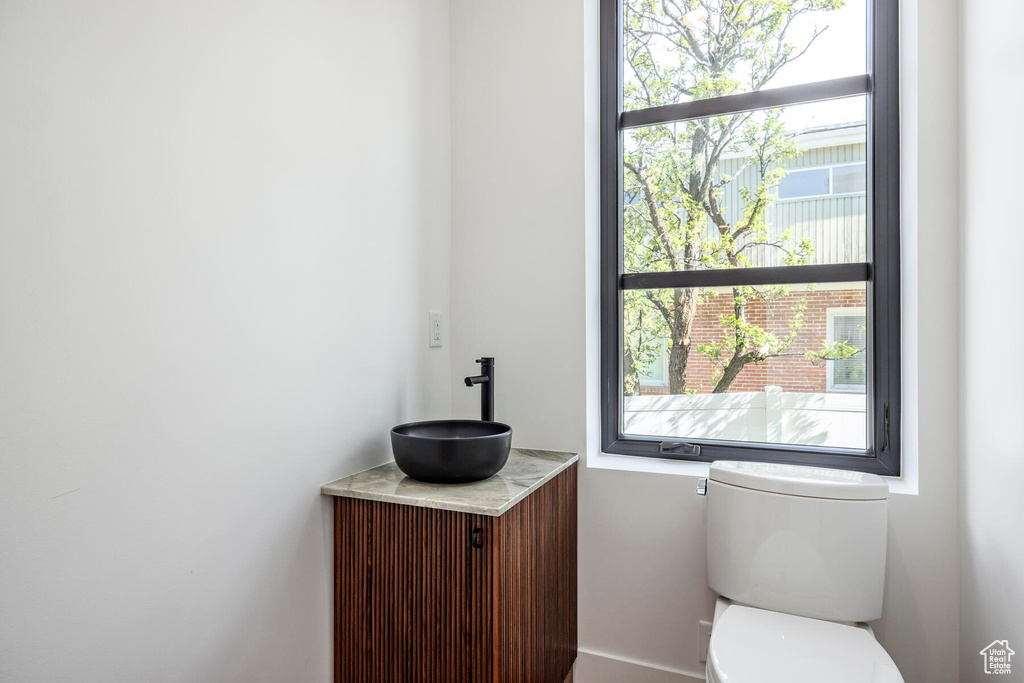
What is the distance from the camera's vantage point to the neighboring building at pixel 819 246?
63.7 inches

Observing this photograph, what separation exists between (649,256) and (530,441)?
713 mm

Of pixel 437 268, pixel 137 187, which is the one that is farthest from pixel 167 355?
pixel 437 268

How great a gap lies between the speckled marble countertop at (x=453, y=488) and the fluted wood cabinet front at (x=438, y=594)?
27 mm

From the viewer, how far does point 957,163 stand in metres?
1.40

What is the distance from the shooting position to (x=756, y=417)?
1722 mm

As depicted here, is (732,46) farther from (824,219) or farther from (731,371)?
(731,371)

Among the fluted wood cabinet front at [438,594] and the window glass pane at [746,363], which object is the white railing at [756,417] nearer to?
the window glass pane at [746,363]

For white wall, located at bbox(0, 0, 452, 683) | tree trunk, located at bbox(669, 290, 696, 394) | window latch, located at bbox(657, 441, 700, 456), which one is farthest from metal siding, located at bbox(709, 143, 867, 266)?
white wall, located at bbox(0, 0, 452, 683)

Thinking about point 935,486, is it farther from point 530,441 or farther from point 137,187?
point 137,187

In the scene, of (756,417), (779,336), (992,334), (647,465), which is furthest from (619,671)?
(992,334)

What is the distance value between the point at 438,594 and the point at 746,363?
111 cm

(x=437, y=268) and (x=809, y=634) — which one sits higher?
(x=437, y=268)

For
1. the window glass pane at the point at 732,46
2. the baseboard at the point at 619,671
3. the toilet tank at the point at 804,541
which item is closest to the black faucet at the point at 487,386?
the toilet tank at the point at 804,541

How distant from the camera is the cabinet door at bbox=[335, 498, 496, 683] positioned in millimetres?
1250
